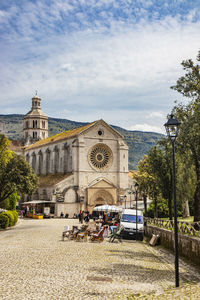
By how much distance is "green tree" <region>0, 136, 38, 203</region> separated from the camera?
31.2 m

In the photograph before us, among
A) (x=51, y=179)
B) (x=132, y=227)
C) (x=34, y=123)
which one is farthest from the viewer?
(x=34, y=123)

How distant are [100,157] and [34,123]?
29826 millimetres

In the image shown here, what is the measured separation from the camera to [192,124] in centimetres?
2150

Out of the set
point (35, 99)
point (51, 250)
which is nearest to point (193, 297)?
point (51, 250)

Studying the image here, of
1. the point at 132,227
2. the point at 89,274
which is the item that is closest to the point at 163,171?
the point at 132,227

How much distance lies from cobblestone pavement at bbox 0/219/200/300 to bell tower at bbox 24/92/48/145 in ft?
211

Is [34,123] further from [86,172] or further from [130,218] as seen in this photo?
[130,218]

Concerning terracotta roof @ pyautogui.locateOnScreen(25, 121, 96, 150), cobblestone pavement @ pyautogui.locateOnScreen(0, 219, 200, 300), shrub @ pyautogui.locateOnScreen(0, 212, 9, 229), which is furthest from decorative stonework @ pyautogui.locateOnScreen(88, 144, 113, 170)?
cobblestone pavement @ pyautogui.locateOnScreen(0, 219, 200, 300)

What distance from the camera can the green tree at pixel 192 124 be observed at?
21.2m

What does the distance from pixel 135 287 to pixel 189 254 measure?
22.4 feet

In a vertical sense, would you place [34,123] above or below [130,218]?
above

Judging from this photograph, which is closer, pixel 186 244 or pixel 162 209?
pixel 186 244

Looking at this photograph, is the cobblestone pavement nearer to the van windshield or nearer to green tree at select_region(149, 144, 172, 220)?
the van windshield

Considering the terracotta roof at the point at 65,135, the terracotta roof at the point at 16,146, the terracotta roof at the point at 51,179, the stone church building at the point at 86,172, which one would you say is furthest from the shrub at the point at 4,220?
the terracotta roof at the point at 16,146
